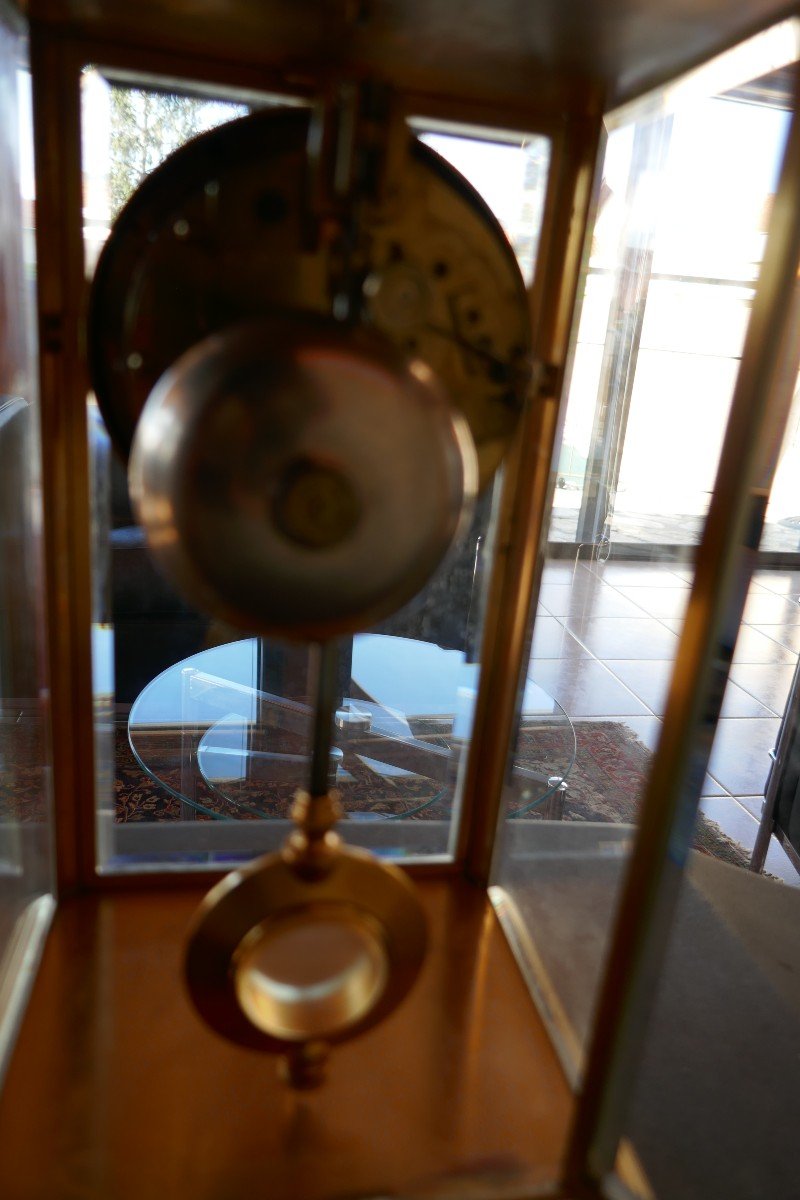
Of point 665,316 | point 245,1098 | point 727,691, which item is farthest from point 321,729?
point 727,691

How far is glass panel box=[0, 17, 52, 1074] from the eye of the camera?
0.61 metres

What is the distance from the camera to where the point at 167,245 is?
0.56 metres

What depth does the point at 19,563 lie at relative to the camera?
2.36 ft

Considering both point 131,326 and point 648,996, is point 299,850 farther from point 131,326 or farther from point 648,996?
point 131,326

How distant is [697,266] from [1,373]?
1.72 feet

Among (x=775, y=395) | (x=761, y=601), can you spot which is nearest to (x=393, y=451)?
(x=775, y=395)

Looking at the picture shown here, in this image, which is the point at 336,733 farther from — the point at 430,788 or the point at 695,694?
the point at 695,694

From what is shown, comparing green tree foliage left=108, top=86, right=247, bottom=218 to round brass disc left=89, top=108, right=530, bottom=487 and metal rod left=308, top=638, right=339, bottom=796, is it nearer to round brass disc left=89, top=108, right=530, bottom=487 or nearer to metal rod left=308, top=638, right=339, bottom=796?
round brass disc left=89, top=108, right=530, bottom=487

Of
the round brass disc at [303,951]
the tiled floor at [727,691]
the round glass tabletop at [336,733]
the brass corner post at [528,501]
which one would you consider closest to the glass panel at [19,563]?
the round brass disc at [303,951]

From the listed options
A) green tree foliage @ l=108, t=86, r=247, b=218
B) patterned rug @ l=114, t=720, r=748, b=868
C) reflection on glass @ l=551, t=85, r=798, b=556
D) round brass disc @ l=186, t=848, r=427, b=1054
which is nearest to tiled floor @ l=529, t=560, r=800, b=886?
patterned rug @ l=114, t=720, r=748, b=868

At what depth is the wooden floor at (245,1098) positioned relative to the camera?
1.81 feet

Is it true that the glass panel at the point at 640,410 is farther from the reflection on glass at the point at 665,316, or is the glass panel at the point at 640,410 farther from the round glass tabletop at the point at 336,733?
the round glass tabletop at the point at 336,733

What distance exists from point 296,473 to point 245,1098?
0.42 m

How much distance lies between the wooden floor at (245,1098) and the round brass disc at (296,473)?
32 cm
